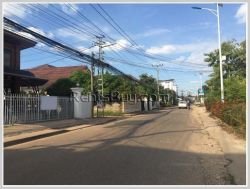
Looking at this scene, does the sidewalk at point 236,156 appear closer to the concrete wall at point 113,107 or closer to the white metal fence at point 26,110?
the white metal fence at point 26,110

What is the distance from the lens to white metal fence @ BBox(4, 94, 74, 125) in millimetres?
22781

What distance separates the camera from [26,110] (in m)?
24.7

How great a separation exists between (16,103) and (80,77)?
28.5m

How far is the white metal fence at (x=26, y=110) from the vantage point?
22.8 m

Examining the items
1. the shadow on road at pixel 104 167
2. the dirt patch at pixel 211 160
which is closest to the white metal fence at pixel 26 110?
the shadow on road at pixel 104 167

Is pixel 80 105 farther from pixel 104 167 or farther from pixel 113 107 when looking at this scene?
pixel 104 167

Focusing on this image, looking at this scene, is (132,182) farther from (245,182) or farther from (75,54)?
(75,54)

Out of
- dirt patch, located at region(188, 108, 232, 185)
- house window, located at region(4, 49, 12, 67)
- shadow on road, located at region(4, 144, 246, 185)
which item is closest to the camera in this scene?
shadow on road, located at region(4, 144, 246, 185)

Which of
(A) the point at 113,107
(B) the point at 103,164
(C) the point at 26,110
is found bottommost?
(B) the point at 103,164

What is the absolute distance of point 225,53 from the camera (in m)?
48.7

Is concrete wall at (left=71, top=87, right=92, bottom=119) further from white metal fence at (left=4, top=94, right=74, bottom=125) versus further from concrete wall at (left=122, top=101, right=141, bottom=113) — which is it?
concrete wall at (left=122, top=101, right=141, bottom=113)

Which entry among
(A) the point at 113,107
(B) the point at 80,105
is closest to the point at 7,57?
(B) the point at 80,105

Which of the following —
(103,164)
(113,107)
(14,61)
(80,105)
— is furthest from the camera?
(113,107)

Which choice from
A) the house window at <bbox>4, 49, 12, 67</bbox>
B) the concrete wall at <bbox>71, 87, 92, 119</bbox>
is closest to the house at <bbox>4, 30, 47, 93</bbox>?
the house window at <bbox>4, 49, 12, 67</bbox>
